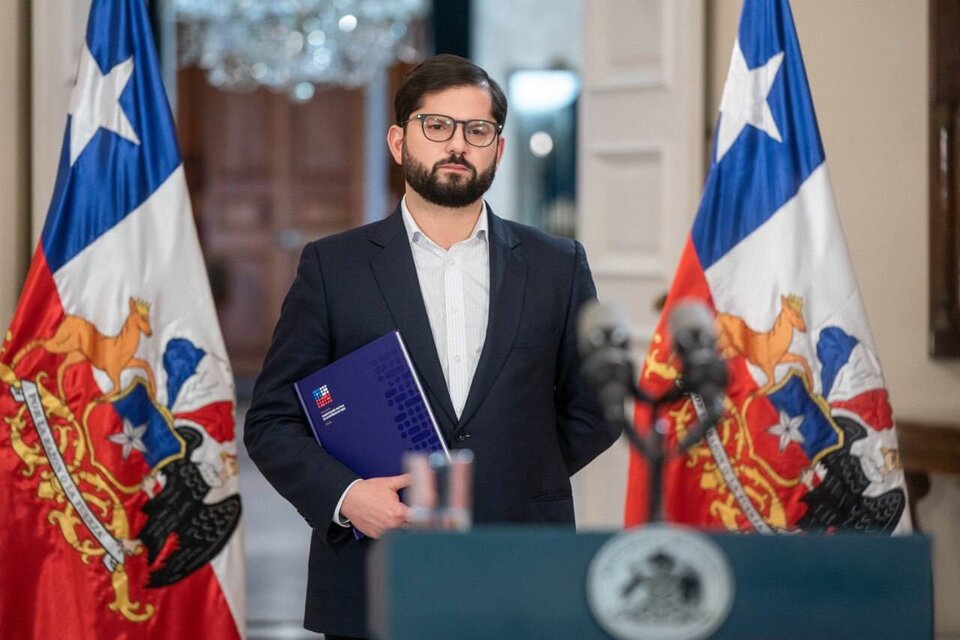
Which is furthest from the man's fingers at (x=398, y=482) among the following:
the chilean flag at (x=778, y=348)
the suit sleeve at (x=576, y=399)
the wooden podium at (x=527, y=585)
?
the chilean flag at (x=778, y=348)

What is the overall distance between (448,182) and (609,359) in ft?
2.48

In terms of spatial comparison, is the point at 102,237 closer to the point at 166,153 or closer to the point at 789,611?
the point at 166,153

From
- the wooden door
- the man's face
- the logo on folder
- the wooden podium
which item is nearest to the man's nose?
the man's face

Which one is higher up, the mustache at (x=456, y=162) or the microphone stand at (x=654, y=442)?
the mustache at (x=456, y=162)

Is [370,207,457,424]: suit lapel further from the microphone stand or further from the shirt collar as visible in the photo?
the microphone stand

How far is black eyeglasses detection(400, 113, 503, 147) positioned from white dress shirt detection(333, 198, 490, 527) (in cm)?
16

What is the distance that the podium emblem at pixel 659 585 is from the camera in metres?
1.13

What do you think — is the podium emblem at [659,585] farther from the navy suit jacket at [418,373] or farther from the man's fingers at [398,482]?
the navy suit jacket at [418,373]

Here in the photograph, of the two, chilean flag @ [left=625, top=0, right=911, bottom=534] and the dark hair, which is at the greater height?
the dark hair

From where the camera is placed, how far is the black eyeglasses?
185 centimetres

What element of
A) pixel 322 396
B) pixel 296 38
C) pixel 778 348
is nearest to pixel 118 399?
pixel 322 396

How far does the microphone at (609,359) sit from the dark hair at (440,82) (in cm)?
74

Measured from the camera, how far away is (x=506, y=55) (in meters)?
9.09

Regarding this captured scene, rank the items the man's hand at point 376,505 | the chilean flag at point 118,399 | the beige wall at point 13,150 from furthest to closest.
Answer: the beige wall at point 13,150 → the chilean flag at point 118,399 → the man's hand at point 376,505
